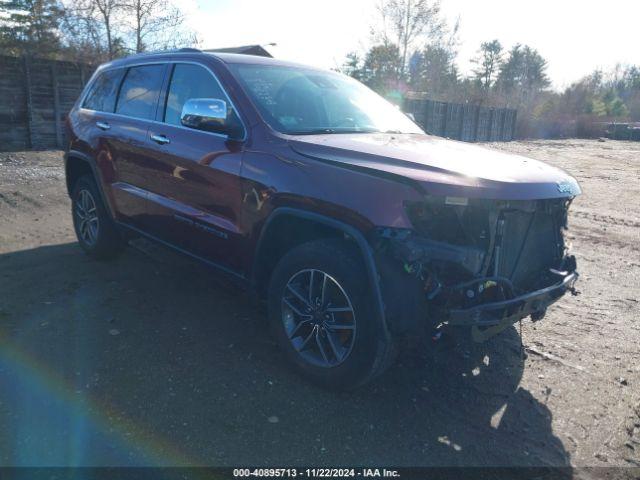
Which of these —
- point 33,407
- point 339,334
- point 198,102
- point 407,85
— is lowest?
point 33,407

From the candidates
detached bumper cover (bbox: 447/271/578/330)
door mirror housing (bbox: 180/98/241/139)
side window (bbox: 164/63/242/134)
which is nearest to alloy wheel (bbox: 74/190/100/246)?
side window (bbox: 164/63/242/134)

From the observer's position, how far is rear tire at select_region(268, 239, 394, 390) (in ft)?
9.34

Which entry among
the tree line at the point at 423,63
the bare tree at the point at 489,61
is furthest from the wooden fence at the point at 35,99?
the bare tree at the point at 489,61

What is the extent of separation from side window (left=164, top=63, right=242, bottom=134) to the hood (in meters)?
0.95

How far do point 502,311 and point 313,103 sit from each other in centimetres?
215

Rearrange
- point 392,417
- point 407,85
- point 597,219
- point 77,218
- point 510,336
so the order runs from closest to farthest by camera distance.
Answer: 1. point 392,417
2. point 510,336
3. point 77,218
4. point 597,219
5. point 407,85

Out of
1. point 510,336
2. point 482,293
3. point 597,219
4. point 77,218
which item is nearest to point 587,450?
point 482,293

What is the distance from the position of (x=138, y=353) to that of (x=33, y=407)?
767 millimetres

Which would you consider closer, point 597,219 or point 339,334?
point 339,334

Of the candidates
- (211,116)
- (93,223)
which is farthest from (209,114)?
(93,223)

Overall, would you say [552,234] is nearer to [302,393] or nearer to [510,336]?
[510,336]

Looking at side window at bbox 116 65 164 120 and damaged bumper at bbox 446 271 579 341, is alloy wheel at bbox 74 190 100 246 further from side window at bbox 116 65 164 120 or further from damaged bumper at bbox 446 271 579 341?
damaged bumper at bbox 446 271 579 341

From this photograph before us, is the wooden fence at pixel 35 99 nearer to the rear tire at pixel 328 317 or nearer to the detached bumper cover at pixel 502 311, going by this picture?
the rear tire at pixel 328 317

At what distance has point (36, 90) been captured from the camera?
12.1 m
